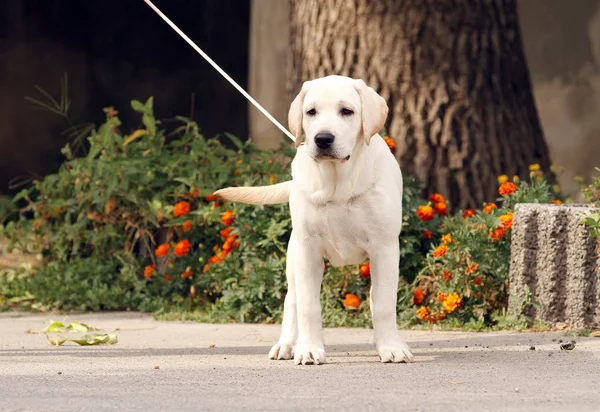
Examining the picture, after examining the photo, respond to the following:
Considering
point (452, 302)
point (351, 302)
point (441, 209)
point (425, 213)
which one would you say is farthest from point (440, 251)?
point (441, 209)

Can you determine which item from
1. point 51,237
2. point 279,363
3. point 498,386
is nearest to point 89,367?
point 279,363

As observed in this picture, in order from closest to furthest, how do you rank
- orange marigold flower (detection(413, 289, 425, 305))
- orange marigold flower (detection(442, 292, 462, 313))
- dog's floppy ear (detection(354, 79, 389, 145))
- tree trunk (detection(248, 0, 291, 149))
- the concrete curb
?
dog's floppy ear (detection(354, 79, 389, 145))
the concrete curb
orange marigold flower (detection(442, 292, 462, 313))
orange marigold flower (detection(413, 289, 425, 305))
tree trunk (detection(248, 0, 291, 149))

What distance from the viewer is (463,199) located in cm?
721

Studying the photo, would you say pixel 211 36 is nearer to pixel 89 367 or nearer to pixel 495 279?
pixel 495 279

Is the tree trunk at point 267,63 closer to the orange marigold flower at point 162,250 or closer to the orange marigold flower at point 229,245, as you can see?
the orange marigold flower at point 162,250

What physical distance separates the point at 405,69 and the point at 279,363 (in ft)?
9.91

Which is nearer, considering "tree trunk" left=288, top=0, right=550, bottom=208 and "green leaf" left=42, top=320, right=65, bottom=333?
"green leaf" left=42, top=320, right=65, bottom=333

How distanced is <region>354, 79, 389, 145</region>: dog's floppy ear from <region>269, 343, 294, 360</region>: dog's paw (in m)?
0.97

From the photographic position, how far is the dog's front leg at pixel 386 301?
461cm

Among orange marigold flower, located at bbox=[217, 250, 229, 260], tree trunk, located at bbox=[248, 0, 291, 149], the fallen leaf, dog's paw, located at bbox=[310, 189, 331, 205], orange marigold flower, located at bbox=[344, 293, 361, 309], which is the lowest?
the fallen leaf

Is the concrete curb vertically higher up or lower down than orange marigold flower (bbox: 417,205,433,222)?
lower down

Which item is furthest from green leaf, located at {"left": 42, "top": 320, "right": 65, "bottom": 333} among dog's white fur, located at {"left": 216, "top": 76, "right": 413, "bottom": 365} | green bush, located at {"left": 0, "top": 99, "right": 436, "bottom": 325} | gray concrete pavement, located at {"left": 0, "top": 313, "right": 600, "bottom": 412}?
dog's white fur, located at {"left": 216, "top": 76, "right": 413, "bottom": 365}

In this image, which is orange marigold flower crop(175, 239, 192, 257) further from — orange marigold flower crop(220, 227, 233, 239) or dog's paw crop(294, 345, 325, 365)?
dog's paw crop(294, 345, 325, 365)

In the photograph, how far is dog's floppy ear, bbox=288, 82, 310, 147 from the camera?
181 inches
